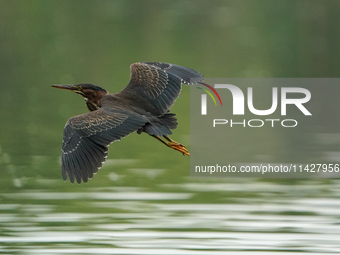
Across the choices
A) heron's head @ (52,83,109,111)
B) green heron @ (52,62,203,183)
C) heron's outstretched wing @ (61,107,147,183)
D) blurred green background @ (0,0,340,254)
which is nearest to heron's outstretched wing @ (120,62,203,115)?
green heron @ (52,62,203,183)

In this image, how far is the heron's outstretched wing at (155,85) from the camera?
898 centimetres

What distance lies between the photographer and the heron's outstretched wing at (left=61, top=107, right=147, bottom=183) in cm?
821

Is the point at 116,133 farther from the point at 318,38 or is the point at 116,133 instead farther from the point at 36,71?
the point at 318,38

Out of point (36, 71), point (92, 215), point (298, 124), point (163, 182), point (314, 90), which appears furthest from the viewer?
point (36, 71)

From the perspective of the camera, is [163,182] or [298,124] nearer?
[163,182]

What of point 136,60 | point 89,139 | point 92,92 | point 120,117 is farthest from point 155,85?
point 136,60

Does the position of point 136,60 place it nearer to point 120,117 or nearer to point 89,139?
point 120,117

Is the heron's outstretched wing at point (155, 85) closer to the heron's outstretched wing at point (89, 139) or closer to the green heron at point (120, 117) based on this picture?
the green heron at point (120, 117)

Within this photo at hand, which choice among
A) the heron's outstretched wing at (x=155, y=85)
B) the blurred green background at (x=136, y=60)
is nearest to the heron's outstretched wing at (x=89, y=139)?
the heron's outstretched wing at (x=155, y=85)

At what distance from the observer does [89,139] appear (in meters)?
8.31

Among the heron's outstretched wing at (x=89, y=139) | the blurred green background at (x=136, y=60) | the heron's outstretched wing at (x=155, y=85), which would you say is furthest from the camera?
the blurred green background at (x=136, y=60)

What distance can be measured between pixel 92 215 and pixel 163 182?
5.13ft

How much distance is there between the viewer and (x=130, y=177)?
11.8 m

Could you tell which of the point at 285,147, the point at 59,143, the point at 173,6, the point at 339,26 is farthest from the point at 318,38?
the point at 59,143
